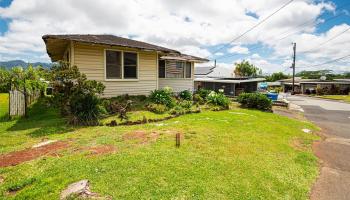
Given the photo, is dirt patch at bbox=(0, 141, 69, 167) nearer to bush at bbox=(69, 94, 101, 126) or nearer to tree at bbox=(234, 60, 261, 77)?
bush at bbox=(69, 94, 101, 126)

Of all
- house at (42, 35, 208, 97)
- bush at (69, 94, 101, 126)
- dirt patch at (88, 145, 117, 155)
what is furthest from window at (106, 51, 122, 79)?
dirt patch at (88, 145, 117, 155)

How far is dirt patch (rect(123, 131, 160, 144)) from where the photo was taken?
21.9ft

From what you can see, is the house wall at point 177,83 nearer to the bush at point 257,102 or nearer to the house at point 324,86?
the bush at point 257,102

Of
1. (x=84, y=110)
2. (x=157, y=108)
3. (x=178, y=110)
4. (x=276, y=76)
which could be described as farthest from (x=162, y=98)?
(x=276, y=76)

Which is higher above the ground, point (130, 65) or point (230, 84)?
point (130, 65)

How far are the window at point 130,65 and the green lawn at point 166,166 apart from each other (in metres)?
5.25

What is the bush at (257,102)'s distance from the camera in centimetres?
1692

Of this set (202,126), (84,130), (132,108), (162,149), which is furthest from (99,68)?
(162,149)

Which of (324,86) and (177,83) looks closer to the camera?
(177,83)

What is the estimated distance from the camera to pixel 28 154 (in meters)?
5.44

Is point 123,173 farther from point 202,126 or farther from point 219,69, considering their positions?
point 219,69

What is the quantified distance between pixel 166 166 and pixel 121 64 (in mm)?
8616

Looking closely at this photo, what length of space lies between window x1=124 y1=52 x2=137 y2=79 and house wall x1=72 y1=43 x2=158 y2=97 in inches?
9.8

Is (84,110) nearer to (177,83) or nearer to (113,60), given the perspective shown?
(113,60)
